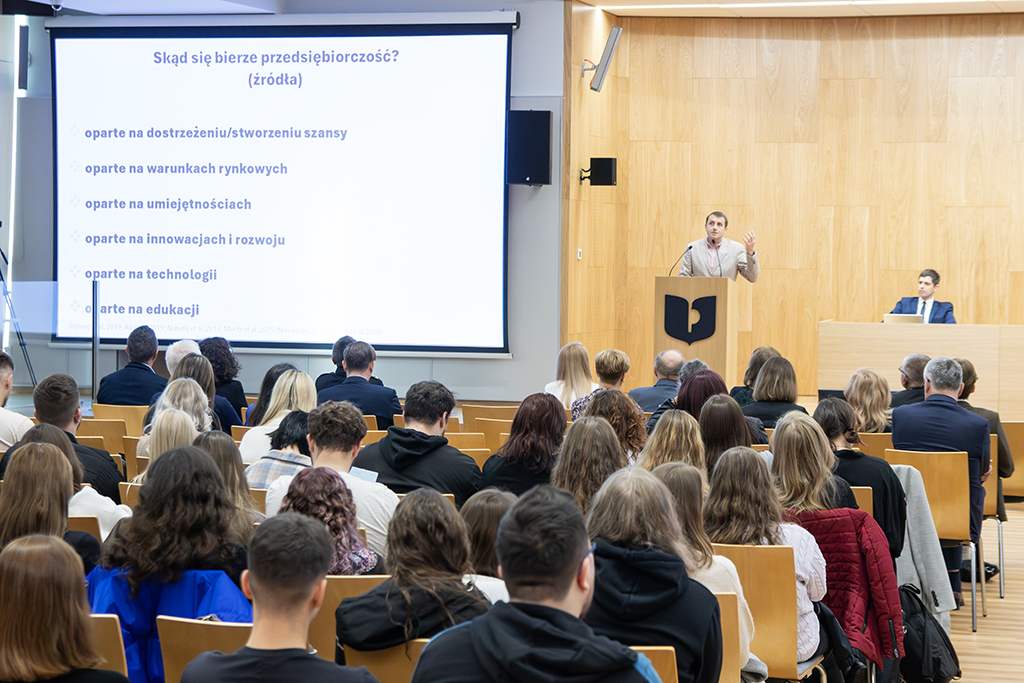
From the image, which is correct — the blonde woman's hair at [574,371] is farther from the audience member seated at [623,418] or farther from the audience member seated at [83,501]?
the audience member seated at [83,501]

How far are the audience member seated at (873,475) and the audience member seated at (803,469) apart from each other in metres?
0.50

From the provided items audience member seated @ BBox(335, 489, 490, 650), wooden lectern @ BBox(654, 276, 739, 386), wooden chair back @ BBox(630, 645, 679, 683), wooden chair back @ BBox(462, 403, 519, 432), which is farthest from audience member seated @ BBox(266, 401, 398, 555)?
wooden lectern @ BBox(654, 276, 739, 386)

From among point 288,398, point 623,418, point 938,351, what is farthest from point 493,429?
point 938,351

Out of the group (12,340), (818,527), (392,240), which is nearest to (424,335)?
(392,240)

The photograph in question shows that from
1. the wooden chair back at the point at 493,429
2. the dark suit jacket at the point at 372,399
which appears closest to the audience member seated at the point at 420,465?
the wooden chair back at the point at 493,429

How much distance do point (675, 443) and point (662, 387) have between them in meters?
2.48

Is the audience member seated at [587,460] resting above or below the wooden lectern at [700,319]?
below

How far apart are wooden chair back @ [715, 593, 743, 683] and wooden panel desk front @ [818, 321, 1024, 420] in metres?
6.49

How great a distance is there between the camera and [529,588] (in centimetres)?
175

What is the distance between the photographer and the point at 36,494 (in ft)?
9.14

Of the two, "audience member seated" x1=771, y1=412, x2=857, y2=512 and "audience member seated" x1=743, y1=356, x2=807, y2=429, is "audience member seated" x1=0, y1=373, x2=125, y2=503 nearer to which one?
"audience member seated" x1=771, y1=412, x2=857, y2=512

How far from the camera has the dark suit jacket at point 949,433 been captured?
197 inches

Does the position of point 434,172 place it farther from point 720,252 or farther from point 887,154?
point 887,154

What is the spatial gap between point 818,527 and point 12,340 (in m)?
6.59
